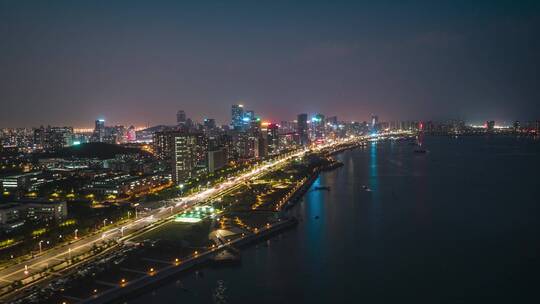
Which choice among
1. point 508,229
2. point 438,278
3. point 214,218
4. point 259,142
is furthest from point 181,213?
point 259,142

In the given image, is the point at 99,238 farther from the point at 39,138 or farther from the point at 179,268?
the point at 39,138

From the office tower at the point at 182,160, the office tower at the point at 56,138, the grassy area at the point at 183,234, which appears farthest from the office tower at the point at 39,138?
the grassy area at the point at 183,234

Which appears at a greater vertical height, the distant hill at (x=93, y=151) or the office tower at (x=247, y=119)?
the office tower at (x=247, y=119)

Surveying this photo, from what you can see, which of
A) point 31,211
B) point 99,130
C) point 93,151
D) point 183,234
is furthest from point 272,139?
point 183,234

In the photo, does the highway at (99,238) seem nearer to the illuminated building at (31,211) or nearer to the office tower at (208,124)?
the illuminated building at (31,211)

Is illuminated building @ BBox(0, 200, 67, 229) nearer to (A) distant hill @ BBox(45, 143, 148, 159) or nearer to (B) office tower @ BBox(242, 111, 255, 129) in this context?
(A) distant hill @ BBox(45, 143, 148, 159)

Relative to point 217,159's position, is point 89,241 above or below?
below
